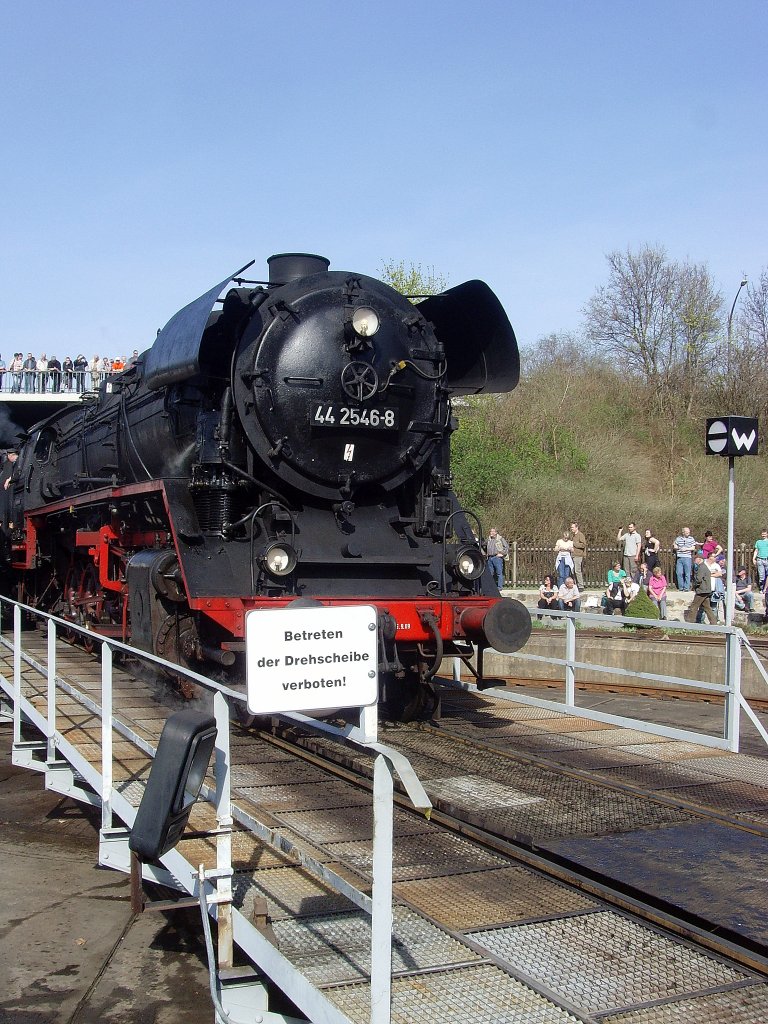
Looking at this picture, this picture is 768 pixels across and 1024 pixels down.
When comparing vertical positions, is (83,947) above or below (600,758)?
below

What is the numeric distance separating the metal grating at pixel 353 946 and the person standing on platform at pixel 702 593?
13.3 m

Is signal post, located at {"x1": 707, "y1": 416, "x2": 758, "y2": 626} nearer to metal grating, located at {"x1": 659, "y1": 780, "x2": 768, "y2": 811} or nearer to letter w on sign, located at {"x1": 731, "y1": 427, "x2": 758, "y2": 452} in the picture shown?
letter w on sign, located at {"x1": 731, "y1": 427, "x2": 758, "y2": 452}

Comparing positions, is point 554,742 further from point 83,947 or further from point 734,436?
point 83,947

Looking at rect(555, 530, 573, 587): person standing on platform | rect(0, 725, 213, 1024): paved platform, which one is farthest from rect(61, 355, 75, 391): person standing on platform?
rect(0, 725, 213, 1024): paved platform

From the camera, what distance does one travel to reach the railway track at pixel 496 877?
351cm

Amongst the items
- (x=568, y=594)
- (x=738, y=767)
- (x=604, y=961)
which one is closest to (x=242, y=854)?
(x=604, y=961)

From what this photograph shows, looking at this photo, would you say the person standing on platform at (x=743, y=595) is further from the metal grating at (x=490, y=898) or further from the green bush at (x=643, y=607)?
the metal grating at (x=490, y=898)

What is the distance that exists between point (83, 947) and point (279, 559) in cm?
311

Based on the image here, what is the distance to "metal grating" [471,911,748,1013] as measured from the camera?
11.6 feet

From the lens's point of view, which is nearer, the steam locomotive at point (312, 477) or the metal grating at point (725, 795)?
the metal grating at point (725, 795)

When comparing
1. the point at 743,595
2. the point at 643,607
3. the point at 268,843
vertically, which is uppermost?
the point at 743,595

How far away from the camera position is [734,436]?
29.3 ft

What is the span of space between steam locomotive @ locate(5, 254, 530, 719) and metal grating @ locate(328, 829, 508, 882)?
1.85 meters

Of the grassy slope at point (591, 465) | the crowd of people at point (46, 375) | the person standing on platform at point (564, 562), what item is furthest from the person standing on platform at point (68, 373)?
the person standing on platform at point (564, 562)
